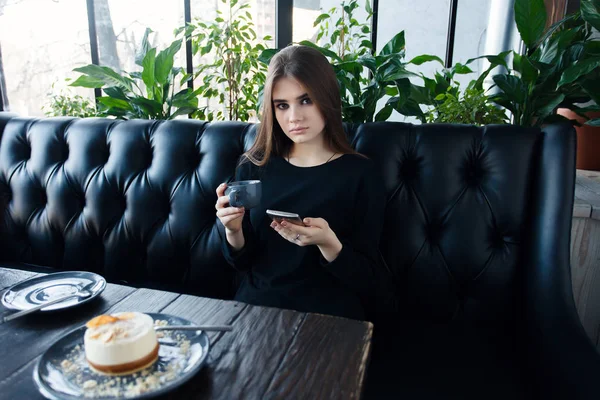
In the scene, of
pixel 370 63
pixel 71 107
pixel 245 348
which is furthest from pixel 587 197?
pixel 71 107

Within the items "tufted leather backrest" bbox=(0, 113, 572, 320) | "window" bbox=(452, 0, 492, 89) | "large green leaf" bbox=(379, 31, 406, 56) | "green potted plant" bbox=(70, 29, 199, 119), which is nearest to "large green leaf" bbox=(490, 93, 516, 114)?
"tufted leather backrest" bbox=(0, 113, 572, 320)

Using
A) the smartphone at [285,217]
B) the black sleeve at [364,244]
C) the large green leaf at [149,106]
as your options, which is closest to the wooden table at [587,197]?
the black sleeve at [364,244]

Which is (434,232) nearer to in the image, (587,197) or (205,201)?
(587,197)

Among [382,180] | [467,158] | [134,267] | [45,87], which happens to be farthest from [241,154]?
[45,87]

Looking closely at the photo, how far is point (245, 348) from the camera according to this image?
0.73 meters

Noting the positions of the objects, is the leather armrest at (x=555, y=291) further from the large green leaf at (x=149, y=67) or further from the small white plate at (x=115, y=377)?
the large green leaf at (x=149, y=67)

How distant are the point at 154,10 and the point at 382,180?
2431mm

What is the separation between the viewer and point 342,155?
1.30 meters

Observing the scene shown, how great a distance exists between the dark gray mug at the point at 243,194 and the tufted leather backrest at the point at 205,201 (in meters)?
0.52

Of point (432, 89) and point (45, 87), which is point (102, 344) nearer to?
point (432, 89)

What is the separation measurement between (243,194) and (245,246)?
34 centimetres

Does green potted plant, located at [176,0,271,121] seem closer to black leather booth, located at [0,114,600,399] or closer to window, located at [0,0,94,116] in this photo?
black leather booth, located at [0,114,600,399]

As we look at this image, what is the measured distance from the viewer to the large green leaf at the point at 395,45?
1.74 meters

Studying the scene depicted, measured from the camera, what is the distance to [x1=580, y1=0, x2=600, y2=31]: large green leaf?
1386mm
